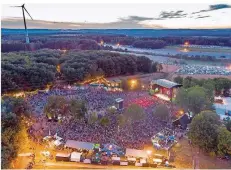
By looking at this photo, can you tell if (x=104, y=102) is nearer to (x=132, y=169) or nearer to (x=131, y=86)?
(x=131, y=86)

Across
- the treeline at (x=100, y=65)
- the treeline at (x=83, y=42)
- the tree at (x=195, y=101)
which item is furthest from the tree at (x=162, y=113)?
the treeline at (x=83, y=42)

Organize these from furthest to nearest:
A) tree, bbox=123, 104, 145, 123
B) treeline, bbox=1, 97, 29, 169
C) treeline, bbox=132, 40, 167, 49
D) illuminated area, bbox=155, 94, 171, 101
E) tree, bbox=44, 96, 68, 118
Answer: treeline, bbox=132, 40, 167, 49
illuminated area, bbox=155, 94, 171, 101
tree, bbox=44, 96, 68, 118
tree, bbox=123, 104, 145, 123
treeline, bbox=1, 97, 29, 169

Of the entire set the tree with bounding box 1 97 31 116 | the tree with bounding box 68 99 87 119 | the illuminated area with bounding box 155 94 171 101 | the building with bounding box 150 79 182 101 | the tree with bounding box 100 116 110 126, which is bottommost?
the illuminated area with bounding box 155 94 171 101

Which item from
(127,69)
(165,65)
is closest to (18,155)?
(127,69)

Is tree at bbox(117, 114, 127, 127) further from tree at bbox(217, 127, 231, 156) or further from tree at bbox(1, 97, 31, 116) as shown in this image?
tree at bbox(217, 127, 231, 156)

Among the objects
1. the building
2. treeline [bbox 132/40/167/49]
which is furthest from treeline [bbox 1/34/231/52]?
the building

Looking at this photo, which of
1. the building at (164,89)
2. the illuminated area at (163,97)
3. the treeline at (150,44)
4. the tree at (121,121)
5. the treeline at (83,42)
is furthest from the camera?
the treeline at (150,44)

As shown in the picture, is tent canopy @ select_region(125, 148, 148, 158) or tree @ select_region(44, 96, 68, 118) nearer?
tent canopy @ select_region(125, 148, 148, 158)

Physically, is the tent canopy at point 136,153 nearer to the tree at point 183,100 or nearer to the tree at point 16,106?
the tree at point 16,106
